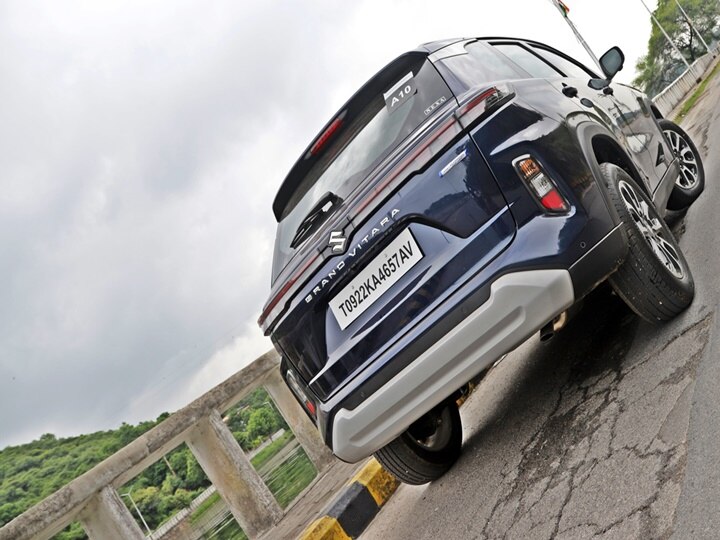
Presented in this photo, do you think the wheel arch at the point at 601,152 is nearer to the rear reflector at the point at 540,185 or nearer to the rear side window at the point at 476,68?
the rear reflector at the point at 540,185

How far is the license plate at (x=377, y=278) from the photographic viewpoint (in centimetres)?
306

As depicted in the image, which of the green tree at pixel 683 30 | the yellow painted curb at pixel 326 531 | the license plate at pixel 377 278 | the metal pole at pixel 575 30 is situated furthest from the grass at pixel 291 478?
the green tree at pixel 683 30

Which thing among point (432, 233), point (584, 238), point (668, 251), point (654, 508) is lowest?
point (654, 508)

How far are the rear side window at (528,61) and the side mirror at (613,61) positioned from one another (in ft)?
1.91

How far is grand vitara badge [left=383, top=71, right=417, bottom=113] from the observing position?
3344 millimetres

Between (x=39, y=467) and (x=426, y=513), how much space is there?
165ft

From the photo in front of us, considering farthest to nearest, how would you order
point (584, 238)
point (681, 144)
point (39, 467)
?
point (39, 467)
point (681, 144)
point (584, 238)

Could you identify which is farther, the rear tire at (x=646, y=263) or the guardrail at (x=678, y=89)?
the guardrail at (x=678, y=89)

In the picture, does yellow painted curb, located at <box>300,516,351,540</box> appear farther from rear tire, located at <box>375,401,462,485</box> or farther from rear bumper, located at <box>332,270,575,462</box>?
rear bumper, located at <box>332,270,575,462</box>

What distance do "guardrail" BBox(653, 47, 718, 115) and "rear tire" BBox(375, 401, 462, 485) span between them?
1586 cm

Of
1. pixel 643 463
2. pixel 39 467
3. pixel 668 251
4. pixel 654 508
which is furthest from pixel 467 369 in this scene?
pixel 39 467

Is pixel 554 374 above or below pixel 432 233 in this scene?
below

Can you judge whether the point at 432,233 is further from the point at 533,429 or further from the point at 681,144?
the point at 681,144

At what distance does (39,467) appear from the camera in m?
47.7
